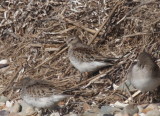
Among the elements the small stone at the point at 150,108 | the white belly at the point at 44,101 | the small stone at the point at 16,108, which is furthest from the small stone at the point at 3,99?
the small stone at the point at 150,108

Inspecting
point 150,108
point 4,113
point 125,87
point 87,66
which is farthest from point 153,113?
point 4,113

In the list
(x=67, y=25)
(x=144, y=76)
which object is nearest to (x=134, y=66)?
(x=144, y=76)

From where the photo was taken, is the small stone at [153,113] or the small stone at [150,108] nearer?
the small stone at [153,113]

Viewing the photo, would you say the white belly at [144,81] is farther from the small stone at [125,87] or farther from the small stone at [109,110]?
the small stone at [125,87]

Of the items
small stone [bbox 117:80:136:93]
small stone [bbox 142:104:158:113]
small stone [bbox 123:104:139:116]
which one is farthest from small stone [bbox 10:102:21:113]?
small stone [bbox 142:104:158:113]

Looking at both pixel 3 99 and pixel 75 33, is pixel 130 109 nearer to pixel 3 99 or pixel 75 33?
pixel 3 99

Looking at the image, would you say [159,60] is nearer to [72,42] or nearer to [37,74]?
[72,42]

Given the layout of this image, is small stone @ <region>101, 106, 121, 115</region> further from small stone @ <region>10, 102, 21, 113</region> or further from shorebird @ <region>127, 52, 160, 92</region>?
small stone @ <region>10, 102, 21, 113</region>
